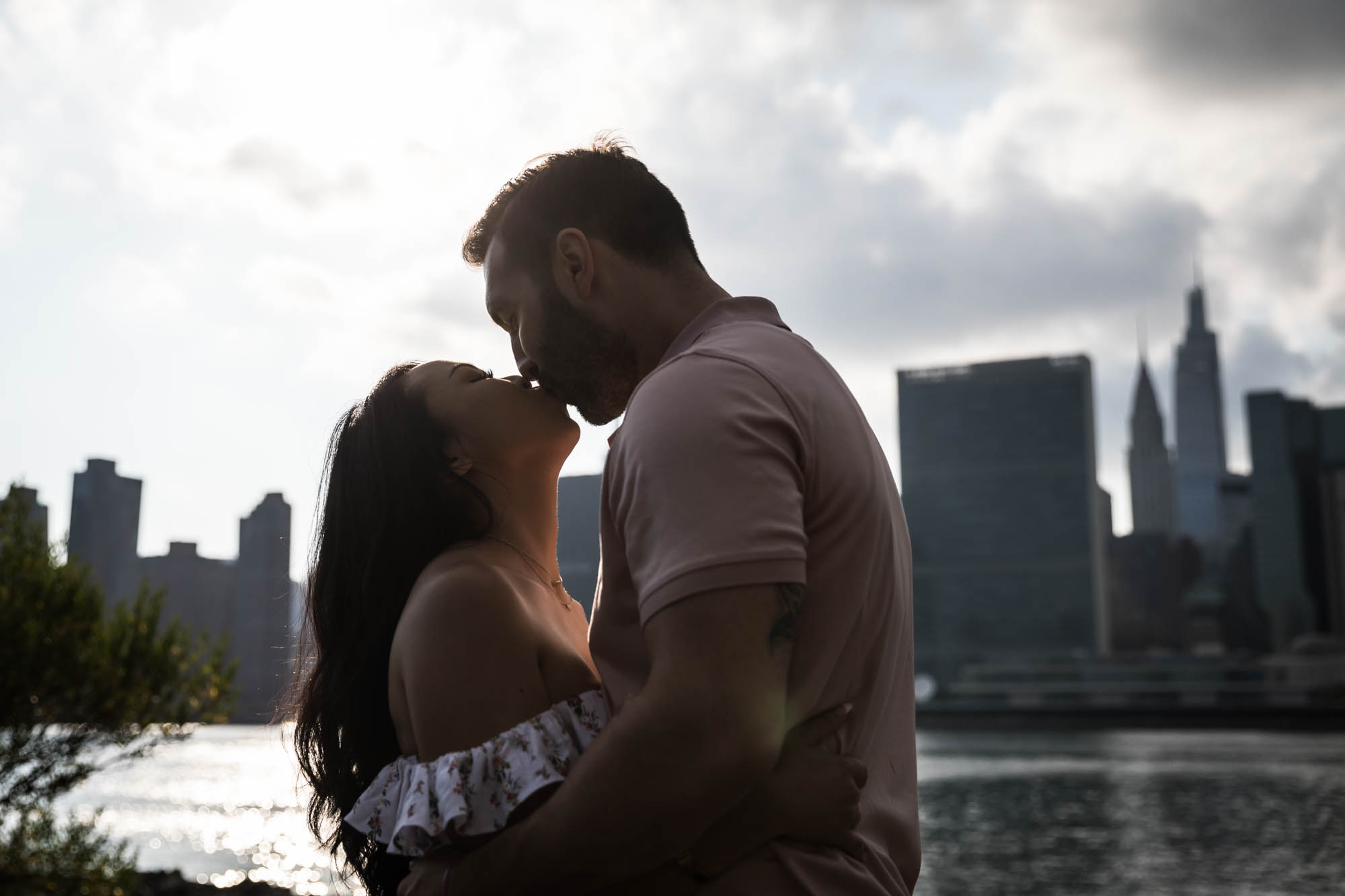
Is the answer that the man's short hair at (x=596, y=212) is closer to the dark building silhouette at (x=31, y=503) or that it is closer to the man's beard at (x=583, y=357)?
the man's beard at (x=583, y=357)

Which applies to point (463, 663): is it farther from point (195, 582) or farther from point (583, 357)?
point (195, 582)

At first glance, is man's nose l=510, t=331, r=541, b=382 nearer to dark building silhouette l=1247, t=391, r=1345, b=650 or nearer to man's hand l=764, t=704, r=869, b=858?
man's hand l=764, t=704, r=869, b=858

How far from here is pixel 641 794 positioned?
1.45 meters

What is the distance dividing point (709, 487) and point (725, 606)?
0.15 metres

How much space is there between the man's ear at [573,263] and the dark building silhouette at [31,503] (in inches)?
391

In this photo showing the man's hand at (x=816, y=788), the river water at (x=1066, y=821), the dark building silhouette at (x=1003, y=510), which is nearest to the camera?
the man's hand at (x=816, y=788)

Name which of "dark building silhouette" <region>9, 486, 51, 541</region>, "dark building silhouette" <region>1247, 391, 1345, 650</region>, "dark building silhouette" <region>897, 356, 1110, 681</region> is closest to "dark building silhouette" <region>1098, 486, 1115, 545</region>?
"dark building silhouette" <region>897, 356, 1110, 681</region>

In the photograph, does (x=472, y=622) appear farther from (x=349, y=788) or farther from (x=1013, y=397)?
(x=1013, y=397)

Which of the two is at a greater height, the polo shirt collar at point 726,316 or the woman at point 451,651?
the polo shirt collar at point 726,316

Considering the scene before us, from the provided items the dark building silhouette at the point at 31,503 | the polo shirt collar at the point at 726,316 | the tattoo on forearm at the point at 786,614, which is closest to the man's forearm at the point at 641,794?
the tattoo on forearm at the point at 786,614

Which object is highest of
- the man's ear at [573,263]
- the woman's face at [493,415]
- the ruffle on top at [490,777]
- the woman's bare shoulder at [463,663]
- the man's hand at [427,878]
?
the man's ear at [573,263]

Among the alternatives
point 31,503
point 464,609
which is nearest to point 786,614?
point 464,609

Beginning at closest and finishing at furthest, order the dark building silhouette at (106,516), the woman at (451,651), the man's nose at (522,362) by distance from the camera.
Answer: the woman at (451,651) → the man's nose at (522,362) → the dark building silhouette at (106,516)

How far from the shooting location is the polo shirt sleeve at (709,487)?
55.7 inches
